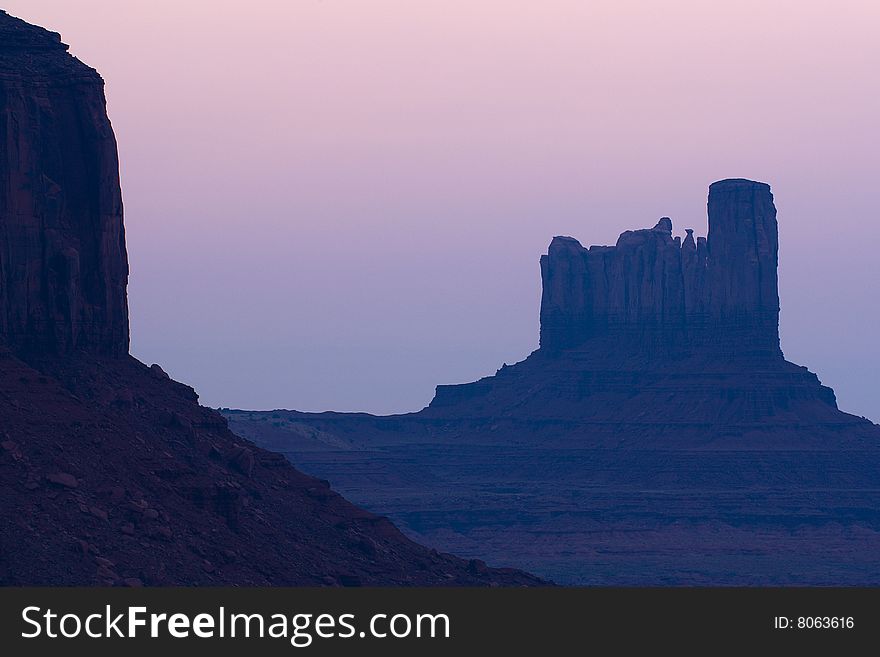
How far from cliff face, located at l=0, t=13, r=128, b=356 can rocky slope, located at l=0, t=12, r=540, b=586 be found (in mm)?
56

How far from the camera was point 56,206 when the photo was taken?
10325 cm

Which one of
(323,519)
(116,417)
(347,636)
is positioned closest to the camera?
(347,636)

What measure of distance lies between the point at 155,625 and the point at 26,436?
25.8 meters

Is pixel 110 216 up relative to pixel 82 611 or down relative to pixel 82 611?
up

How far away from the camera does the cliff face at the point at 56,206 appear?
10162 centimetres

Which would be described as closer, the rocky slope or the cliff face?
the rocky slope

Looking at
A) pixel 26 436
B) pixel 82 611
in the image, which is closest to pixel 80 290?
pixel 26 436

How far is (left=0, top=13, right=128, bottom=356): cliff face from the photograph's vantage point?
10162 centimetres

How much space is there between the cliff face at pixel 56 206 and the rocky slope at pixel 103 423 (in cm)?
6

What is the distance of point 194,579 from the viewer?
89000 mm

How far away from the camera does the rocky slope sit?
299 feet

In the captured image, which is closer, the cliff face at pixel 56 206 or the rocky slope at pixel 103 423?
the rocky slope at pixel 103 423

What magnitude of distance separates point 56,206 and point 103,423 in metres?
11.2

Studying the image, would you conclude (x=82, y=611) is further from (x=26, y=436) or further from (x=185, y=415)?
(x=185, y=415)
